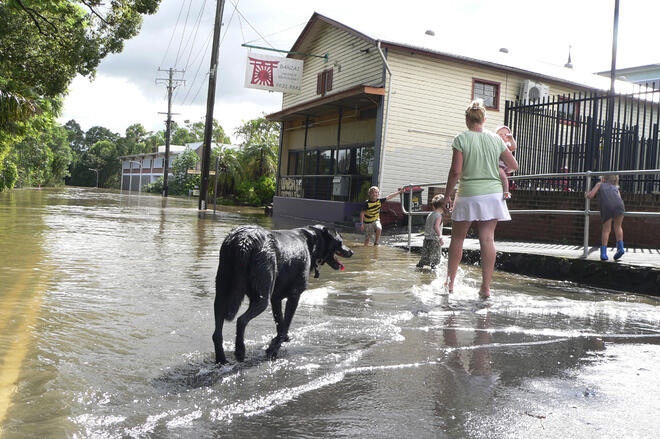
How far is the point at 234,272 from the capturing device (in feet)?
11.8

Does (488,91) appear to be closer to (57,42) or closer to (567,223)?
(567,223)

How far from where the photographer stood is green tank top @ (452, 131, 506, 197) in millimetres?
6090

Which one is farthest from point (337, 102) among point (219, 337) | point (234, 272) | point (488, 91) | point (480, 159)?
point (219, 337)

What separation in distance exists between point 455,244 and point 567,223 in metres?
6.41

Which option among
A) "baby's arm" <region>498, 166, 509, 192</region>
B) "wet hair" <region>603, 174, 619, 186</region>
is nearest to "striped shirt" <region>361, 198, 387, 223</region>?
"wet hair" <region>603, 174, 619, 186</region>

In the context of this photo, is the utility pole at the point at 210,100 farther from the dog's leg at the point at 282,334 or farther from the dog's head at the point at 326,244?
the dog's leg at the point at 282,334

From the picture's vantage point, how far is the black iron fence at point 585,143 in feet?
38.1

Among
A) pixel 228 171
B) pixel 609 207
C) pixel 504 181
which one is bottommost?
pixel 609 207

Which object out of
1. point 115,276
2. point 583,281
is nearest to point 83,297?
point 115,276

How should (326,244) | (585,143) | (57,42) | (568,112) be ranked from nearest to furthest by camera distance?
(326,244)
(568,112)
(585,143)
(57,42)

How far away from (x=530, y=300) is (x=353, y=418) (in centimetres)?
400

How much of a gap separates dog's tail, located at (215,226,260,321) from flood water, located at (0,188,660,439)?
0.36m

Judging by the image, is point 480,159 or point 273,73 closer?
point 480,159

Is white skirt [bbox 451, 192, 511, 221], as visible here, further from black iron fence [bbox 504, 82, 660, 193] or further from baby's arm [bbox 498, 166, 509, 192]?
black iron fence [bbox 504, 82, 660, 193]
